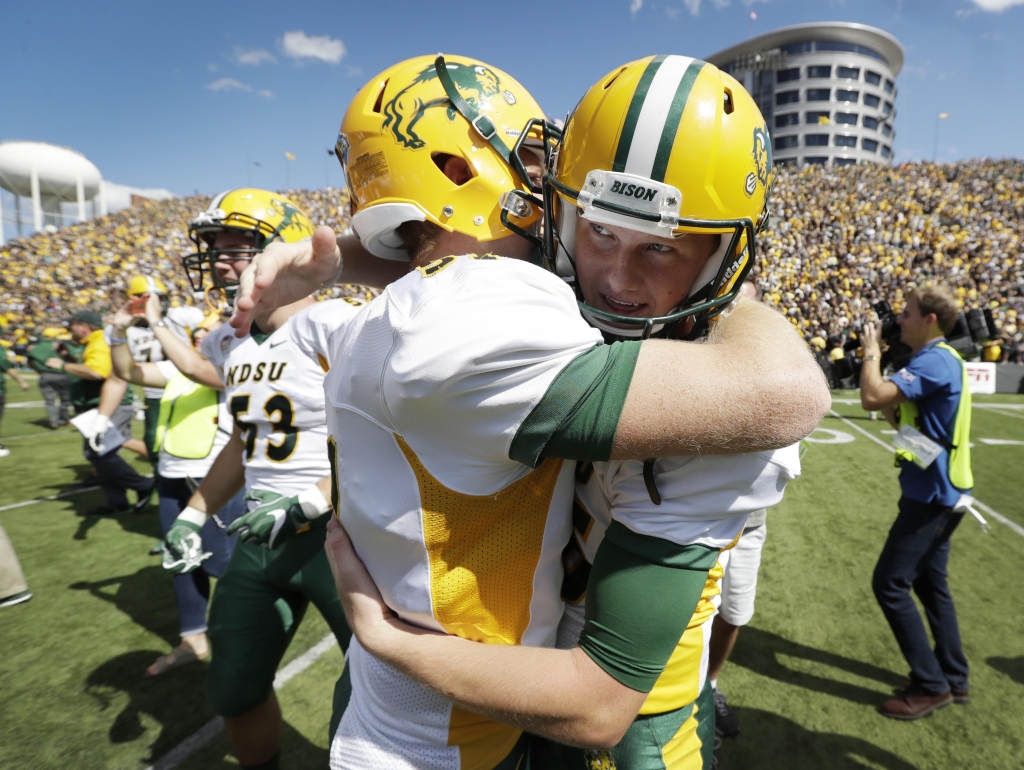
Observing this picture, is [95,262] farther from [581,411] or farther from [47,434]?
[581,411]

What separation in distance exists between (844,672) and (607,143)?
4361 millimetres

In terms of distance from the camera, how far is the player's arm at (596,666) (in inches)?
40.2

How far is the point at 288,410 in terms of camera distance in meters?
2.84

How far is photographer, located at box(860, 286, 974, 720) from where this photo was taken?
3.63 metres

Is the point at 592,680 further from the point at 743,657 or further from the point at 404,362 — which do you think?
the point at 743,657

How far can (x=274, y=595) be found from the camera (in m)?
2.54

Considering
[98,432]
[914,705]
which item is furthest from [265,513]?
[98,432]

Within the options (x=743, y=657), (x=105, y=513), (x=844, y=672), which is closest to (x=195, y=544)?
(x=743, y=657)

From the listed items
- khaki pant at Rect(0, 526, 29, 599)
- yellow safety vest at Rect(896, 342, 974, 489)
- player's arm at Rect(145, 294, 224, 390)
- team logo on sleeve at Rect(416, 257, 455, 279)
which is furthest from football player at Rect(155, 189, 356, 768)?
yellow safety vest at Rect(896, 342, 974, 489)

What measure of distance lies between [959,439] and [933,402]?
28 centimetres

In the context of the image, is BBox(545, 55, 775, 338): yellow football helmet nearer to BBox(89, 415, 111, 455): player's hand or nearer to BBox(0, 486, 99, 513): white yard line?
BBox(89, 415, 111, 455): player's hand

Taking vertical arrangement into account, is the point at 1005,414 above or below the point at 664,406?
below

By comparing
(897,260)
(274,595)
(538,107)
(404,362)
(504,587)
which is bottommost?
(274,595)

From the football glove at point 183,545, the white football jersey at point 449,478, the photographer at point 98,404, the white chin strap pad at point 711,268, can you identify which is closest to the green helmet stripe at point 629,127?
the white chin strap pad at point 711,268
